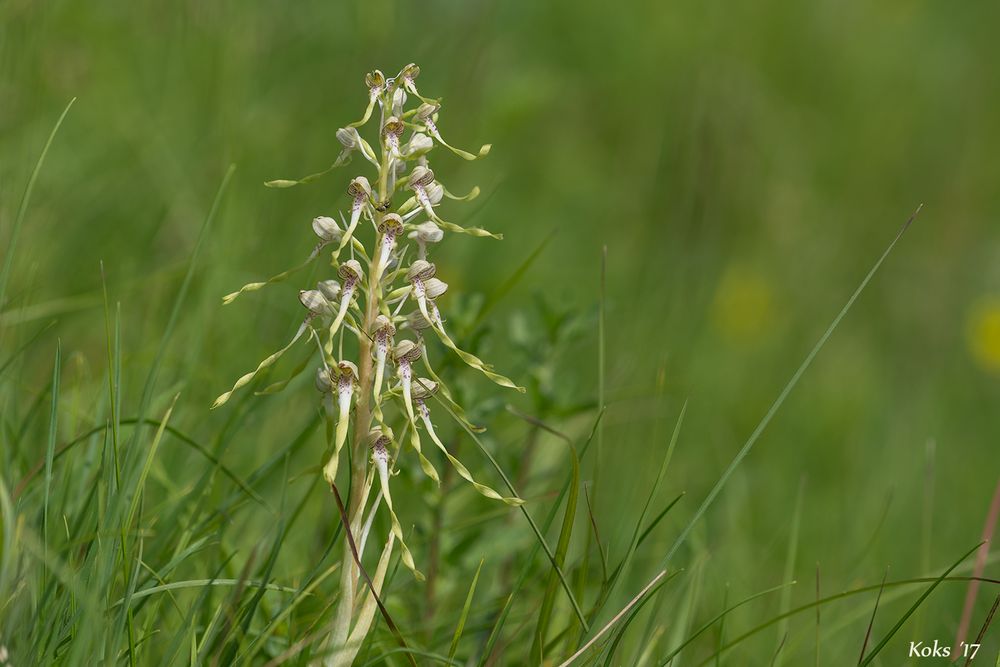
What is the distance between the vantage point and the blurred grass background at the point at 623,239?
3.14 metres

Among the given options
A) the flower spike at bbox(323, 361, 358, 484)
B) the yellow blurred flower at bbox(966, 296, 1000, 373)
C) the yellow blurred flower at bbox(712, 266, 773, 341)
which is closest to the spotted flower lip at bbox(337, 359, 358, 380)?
the flower spike at bbox(323, 361, 358, 484)

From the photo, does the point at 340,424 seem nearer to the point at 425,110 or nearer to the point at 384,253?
the point at 384,253

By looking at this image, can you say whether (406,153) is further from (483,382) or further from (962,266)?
(962,266)

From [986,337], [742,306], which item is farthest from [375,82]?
[986,337]

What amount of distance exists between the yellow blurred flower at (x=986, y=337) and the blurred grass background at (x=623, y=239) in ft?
0.09

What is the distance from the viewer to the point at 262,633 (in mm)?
1854

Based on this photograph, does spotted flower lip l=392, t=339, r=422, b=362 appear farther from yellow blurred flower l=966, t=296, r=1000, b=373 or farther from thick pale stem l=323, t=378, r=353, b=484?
yellow blurred flower l=966, t=296, r=1000, b=373

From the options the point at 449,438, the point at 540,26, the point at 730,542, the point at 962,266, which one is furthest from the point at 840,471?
the point at 540,26

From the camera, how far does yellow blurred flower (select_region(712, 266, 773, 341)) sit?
6.85 meters

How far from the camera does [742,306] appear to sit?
23.1ft

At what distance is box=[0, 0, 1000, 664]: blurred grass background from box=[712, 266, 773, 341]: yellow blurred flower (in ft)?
0.08

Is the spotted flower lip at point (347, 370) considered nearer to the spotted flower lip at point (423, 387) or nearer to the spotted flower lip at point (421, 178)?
the spotted flower lip at point (423, 387)

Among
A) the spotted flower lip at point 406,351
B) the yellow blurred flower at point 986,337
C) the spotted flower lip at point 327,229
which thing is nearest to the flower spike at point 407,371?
the spotted flower lip at point 406,351

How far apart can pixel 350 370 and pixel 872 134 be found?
710 cm
